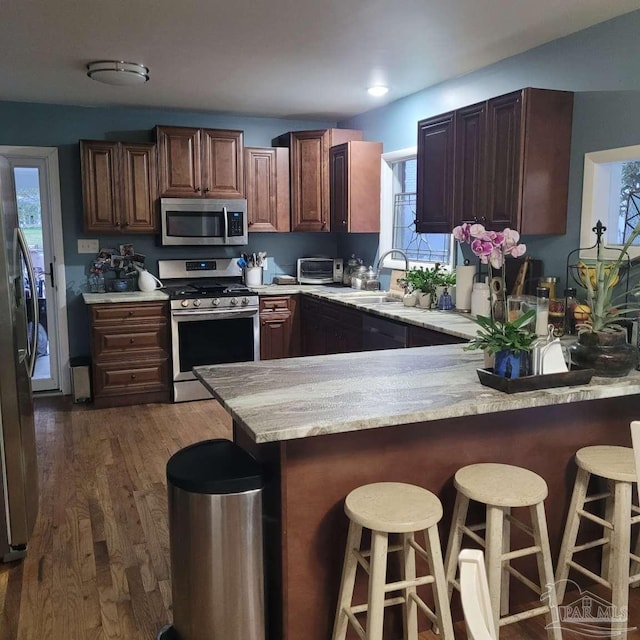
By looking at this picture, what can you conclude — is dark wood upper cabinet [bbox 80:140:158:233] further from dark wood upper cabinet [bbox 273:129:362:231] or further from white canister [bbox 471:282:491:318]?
white canister [bbox 471:282:491:318]

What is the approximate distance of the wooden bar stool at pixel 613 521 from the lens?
6.81 ft

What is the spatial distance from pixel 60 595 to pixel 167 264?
3.56 meters

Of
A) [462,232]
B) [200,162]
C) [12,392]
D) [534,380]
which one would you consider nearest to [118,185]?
[200,162]

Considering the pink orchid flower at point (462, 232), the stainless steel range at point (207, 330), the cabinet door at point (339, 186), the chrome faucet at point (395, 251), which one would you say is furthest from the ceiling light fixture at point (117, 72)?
the pink orchid flower at point (462, 232)

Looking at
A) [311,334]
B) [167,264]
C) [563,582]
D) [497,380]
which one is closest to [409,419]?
[497,380]

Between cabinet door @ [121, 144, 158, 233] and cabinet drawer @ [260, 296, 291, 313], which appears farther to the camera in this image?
cabinet drawer @ [260, 296, 291, 313]

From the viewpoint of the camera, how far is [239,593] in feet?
6.36

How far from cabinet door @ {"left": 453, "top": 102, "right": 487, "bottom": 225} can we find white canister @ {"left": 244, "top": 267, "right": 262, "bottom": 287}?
7.81 ft

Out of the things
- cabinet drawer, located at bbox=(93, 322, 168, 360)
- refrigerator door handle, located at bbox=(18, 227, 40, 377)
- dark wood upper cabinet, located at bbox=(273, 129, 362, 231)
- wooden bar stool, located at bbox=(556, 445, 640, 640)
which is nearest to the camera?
wooden bar stool, located at bbox=(556, 445, 640, 640)

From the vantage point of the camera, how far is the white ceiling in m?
2.91

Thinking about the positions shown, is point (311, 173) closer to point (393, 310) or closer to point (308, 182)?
point (308, 182)

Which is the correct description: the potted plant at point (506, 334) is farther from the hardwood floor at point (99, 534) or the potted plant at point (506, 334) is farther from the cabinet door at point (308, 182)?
the cabinet door at point (308, 182)

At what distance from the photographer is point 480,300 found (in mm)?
3842

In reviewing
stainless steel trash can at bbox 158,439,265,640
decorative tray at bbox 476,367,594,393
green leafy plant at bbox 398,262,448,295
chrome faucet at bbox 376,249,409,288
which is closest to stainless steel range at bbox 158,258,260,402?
chrome faucet at bbox 376,249,409,288
